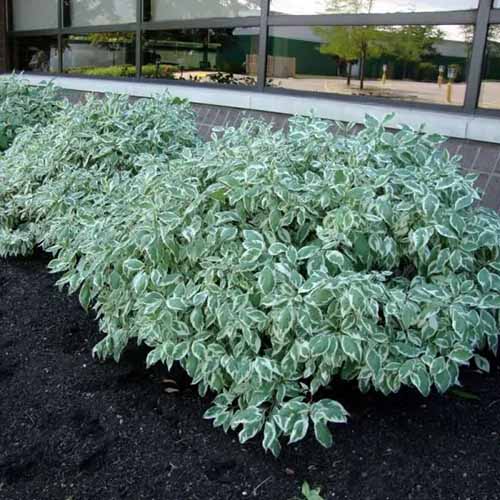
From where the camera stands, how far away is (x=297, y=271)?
2.49 meters

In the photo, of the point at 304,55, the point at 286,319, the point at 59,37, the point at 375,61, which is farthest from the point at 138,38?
the point at 286,319

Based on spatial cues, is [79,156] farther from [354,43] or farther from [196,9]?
[196,9]

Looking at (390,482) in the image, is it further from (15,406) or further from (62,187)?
(62,187)

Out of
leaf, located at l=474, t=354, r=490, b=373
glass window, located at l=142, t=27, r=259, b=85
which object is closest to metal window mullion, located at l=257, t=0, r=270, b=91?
glass window, located at l=142, t=27, r=259, b=85

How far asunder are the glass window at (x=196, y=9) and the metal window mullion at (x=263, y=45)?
0.16m

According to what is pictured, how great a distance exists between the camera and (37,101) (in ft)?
20.3

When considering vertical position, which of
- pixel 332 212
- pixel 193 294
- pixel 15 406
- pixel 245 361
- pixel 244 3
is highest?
pixel 244 3

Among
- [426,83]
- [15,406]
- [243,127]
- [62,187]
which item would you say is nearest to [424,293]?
[243,127]

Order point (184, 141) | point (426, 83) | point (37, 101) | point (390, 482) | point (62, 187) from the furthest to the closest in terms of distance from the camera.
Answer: point (37, 101), point (426, 83), point (184, 141), point (62, 187), point (390, 482)

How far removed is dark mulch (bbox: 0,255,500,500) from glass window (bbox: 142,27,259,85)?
169 inches

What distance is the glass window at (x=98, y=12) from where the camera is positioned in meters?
8.09

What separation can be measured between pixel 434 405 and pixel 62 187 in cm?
251

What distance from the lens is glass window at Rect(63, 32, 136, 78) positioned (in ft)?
26.7

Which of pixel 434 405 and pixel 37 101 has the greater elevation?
pixel 37 101
